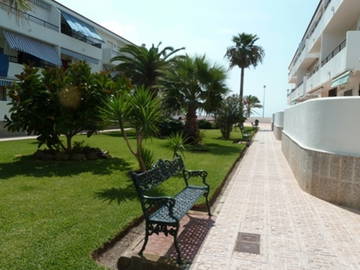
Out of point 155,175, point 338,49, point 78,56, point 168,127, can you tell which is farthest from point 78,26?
point 155,175

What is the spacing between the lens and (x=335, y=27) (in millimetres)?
21250

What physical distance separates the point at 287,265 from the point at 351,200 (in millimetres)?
3289

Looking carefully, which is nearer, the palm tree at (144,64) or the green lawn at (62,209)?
the green lawn at (62,209)

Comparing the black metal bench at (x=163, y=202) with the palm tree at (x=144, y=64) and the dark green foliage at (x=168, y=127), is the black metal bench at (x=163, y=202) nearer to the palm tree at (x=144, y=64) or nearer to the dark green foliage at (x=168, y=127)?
the dark green foliage at (x=168, y=127)

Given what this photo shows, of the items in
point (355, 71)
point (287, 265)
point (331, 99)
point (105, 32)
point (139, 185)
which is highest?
point (105, 32)

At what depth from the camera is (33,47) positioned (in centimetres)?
2367

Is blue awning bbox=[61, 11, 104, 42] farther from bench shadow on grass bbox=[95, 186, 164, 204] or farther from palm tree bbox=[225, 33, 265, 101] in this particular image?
bench shadow on grass bbox=[95, 186, 164, 204]

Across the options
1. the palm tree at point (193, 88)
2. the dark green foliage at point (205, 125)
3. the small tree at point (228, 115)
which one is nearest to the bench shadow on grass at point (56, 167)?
the palm tree at point (193, 88)

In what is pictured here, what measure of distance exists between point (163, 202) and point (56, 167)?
644cm

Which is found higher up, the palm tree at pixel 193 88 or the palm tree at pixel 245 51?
the palm tree at pixel 245 51

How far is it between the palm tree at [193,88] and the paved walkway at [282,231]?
366 inches

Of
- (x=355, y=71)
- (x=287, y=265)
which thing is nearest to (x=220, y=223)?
(x=287, y=265)

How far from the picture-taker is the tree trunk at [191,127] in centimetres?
1795

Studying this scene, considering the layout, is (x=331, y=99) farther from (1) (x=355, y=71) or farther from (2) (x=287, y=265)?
(1) (x=355, y=71)
